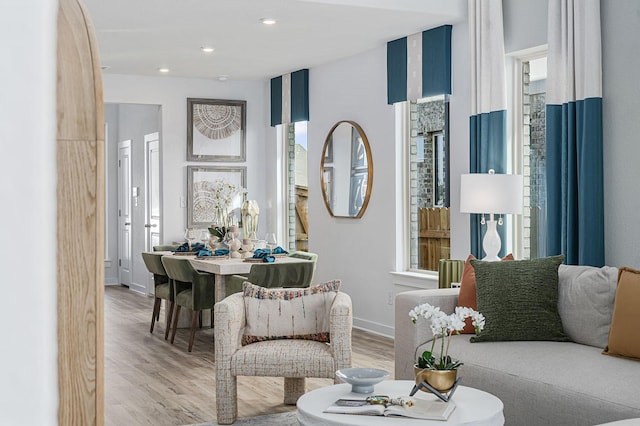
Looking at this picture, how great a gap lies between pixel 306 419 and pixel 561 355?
1.34 m

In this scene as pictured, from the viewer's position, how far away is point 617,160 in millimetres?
4441

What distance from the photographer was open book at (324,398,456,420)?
250 centimetres

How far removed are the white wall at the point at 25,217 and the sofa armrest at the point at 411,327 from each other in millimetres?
3586

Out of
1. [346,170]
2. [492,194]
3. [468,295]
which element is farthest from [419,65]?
[468,295]

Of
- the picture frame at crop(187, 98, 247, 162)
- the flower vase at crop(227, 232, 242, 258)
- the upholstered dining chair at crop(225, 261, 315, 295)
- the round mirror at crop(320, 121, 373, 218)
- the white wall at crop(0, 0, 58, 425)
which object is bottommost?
the upholstered dining chair at crop(225, 261, 315, 295)

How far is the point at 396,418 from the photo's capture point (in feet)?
8.21

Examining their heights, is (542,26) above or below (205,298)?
above

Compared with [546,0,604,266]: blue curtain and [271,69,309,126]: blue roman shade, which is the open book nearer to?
[546,0,604,266]: blue curtain

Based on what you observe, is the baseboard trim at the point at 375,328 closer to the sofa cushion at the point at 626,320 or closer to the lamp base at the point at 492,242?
Result: the lamp base at the point at 492,242

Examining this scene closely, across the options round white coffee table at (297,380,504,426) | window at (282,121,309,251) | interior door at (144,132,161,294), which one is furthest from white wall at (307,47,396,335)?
round white coffee table at (297,380,504,426)

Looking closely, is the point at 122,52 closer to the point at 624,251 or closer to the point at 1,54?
the point at 624,251

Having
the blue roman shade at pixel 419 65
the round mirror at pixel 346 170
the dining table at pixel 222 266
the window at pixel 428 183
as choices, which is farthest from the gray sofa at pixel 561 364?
the round mirror at pixel 346 170

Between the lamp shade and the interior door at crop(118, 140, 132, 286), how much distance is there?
22.3 feet

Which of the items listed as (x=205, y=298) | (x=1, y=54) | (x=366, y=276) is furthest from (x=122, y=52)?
(x=1, y=54)
